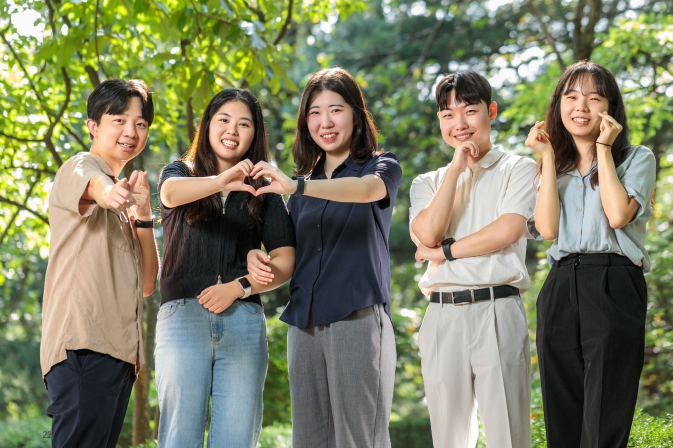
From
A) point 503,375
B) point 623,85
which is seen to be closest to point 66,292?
point 503,375

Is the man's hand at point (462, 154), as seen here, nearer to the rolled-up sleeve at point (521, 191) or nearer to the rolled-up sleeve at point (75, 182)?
the rolled-up sleeve at point (521, 191)

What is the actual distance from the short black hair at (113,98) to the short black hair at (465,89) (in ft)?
4.30

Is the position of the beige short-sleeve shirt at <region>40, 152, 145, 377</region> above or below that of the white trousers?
above

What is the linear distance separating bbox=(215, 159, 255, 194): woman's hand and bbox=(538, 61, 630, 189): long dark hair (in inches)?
50.3

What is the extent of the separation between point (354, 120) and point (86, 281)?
1301mm

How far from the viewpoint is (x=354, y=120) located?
8.83ft

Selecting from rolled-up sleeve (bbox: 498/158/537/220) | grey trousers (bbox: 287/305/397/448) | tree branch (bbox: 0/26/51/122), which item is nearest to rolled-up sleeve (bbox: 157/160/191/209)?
grey trousers (bbox: 287/305/397/448)

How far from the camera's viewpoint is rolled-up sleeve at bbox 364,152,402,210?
2.51 meters

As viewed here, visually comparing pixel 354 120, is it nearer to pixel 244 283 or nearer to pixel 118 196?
pixel 244 283

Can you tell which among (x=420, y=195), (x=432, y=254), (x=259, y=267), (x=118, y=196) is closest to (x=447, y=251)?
(x=432, y=254)

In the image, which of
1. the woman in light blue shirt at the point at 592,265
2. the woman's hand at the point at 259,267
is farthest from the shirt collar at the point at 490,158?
the woman's hand at the point at 259,267

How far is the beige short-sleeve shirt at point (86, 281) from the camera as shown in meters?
2.15

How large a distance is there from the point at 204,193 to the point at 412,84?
8.72 meters

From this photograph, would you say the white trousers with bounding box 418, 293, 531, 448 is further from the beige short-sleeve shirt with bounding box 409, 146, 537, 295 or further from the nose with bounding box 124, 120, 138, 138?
the nose with bounding box 124, 120, 138, 138
